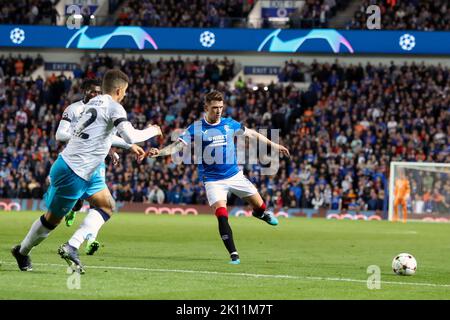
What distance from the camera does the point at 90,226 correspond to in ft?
39.9

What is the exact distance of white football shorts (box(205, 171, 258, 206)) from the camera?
14.5m

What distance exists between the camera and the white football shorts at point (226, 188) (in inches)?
572

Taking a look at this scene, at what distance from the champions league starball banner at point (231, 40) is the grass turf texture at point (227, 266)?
17462 millimetres

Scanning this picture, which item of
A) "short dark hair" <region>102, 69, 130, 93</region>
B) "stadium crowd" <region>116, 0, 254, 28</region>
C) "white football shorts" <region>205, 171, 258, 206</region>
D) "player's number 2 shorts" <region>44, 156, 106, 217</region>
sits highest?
"stadium crowd" <region>116, 0, 254, 28</region>

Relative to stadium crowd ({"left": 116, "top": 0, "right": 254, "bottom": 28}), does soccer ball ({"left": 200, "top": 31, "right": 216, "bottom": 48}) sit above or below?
below

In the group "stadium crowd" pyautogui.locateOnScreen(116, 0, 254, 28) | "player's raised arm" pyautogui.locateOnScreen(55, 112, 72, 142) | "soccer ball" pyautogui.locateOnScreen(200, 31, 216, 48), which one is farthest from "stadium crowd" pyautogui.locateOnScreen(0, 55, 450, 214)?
"player's raised arm" pyautogui.locateOnScreen(55, 112, 72, 142)

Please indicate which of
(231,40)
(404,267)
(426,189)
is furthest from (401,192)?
(404,267)

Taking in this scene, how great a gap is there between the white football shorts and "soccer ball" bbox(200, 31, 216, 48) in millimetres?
26466

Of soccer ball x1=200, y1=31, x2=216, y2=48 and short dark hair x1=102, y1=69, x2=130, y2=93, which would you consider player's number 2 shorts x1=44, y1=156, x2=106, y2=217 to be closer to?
short dark hair x1=102, y1=69, x2=130, y2=93

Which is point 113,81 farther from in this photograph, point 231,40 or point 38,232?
point 231,40
